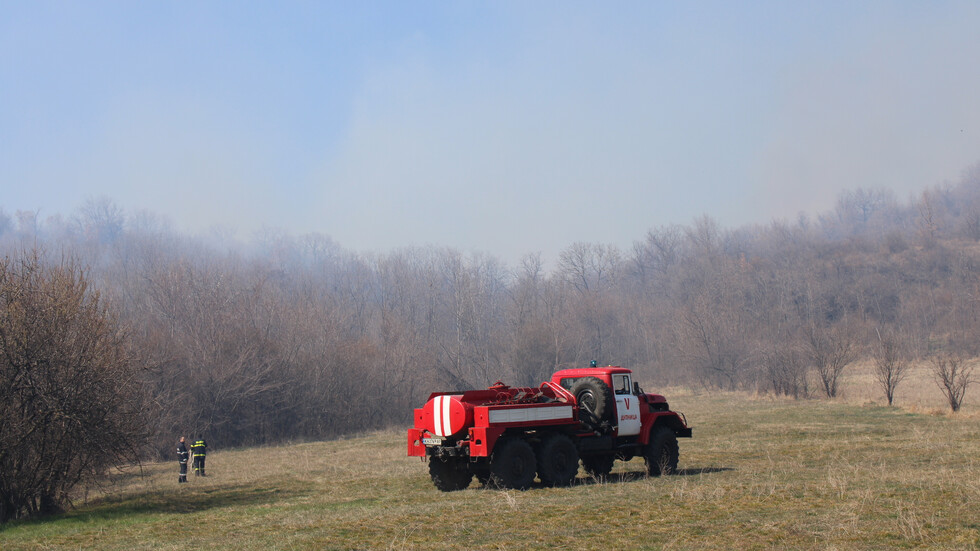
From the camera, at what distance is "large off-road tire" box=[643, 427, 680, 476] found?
16.4 meters

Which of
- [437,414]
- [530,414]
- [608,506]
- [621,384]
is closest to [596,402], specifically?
[621,384]

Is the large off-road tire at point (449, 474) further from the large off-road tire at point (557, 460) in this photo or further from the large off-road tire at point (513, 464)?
the large off-road tire at point (557, 460)

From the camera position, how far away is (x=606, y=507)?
11.8 m

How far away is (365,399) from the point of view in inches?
1933

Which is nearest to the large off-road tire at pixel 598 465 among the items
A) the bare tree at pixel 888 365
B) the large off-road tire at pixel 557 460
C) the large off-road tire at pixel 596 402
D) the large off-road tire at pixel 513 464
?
the large off-road tire at pixel 596 402

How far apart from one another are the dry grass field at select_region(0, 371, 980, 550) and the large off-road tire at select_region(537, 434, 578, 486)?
40 centimetres

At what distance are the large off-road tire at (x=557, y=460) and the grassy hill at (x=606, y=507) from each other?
366 millimetres

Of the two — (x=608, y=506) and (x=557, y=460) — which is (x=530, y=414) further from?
(x=608, y=506)

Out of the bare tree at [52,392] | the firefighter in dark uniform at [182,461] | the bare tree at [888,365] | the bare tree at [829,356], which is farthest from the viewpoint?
the bare tree at [829,356]

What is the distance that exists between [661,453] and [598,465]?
1.38m

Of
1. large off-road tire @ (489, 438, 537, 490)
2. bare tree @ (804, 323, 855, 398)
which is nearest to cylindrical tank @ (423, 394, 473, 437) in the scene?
large off-road tire @ (489, 438, 537, 490)

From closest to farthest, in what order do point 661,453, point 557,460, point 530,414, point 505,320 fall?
point 530,414 → point 557,460 → point 661,453 → point 505,320

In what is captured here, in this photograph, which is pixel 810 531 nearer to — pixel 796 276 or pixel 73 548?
pixel 73 548

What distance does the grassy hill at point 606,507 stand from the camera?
9.32 m
